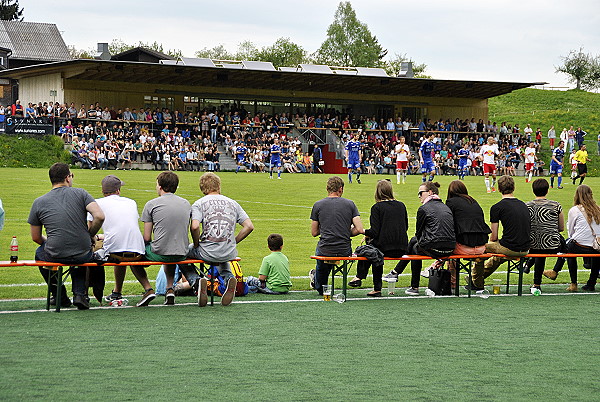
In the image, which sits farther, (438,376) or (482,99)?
(482,99)

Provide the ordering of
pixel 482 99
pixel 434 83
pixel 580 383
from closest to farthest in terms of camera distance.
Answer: pixel 580 383
pixel 434 83
pixel 482 99

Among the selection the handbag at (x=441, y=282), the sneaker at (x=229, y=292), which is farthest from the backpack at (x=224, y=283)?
the handbag at (x=441, y=282)

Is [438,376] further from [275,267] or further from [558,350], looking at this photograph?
[275,267]

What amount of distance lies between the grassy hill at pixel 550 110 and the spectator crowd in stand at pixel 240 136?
522cm

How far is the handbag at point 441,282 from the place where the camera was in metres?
10.6

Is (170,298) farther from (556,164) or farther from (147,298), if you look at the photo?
(556,164)

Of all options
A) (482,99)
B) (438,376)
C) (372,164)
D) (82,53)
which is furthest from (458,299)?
(82,53)

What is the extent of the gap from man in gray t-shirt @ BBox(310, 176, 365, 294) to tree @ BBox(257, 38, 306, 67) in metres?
99.6

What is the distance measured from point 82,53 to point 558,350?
360ft

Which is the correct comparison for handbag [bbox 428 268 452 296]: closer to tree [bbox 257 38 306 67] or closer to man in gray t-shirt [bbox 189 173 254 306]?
man in gray t-shirt [bbox 189 173 254 306]

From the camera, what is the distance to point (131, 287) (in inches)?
440

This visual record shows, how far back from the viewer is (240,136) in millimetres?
51844

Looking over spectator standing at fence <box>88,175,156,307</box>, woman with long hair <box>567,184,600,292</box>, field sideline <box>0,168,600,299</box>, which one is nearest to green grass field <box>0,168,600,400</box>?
spectator standing at fence <box>88,175,156,307</box>

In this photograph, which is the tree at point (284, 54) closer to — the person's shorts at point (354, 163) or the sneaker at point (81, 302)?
the person's shorts at point (354, 163)
